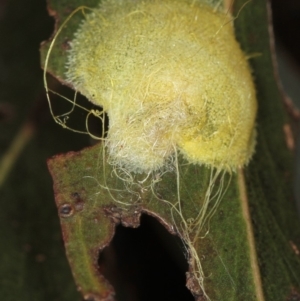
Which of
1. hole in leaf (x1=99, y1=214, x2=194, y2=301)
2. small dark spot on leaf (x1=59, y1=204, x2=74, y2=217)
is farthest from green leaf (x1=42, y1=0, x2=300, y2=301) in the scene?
hole in leaf (x1=99, y1=214, x2=194, y2=301)

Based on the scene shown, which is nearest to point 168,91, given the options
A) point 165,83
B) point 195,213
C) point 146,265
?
point 165,83

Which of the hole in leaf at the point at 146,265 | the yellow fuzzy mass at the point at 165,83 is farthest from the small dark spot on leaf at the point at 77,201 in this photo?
the hole in leaf at the point at 146,265

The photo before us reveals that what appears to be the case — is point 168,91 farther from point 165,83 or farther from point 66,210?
point 66,210

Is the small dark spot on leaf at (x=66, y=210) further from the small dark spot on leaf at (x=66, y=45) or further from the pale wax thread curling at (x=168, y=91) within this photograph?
the small dark spot on leaf at (x=66, y=45)

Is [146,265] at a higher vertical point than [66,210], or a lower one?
lower

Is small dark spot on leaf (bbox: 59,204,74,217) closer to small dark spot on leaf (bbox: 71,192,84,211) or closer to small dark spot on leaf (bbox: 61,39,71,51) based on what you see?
small dark spot on leaf (bbox: 71,192,84,211)

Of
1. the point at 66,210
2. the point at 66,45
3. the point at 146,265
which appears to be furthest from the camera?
the point at 146,265

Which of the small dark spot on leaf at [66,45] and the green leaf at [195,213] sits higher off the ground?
the small dark spot on leaf at [66,45]
